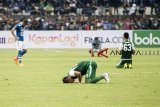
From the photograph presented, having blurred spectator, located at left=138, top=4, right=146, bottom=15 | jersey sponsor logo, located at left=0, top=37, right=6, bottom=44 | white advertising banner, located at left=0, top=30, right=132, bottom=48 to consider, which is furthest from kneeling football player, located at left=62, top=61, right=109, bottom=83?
blurred spectator, located at left=138, top=4, right=146, bottom=15

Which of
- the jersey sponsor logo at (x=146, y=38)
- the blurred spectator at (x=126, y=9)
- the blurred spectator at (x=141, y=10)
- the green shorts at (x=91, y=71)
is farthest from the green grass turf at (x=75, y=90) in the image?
the blurred spectator at (x=141, y=10)

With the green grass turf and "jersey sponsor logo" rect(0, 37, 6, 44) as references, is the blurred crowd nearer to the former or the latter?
"jersey sponsor logo" rect(0, 37, 6, 44)

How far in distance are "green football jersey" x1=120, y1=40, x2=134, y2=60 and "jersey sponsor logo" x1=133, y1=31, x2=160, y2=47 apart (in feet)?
62.4

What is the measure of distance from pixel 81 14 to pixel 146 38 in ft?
19.7

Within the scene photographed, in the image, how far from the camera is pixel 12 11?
169 ft

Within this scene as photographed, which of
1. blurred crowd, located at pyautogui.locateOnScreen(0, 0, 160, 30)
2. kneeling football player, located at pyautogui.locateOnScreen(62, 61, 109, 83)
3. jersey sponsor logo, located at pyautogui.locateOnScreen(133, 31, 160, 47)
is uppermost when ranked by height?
kneeling football player, located at pyautogui.locateOnScreen(62, 61, 109, 83)

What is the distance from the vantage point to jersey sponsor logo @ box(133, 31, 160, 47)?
49.4 meters

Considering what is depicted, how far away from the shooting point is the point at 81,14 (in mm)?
52438

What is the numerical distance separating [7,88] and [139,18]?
33.9m

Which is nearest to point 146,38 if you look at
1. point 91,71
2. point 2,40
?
point 2,40

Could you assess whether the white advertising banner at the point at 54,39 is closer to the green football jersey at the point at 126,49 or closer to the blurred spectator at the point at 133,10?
the blurred spectator at the point at 133,10

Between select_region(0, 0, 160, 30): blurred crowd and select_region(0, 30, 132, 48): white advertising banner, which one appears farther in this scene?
select_region(0, 0, 160, 30): blurred crowd

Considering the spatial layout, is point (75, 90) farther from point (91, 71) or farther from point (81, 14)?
point (81, 14)

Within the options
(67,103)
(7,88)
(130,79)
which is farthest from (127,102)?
(130,79)
